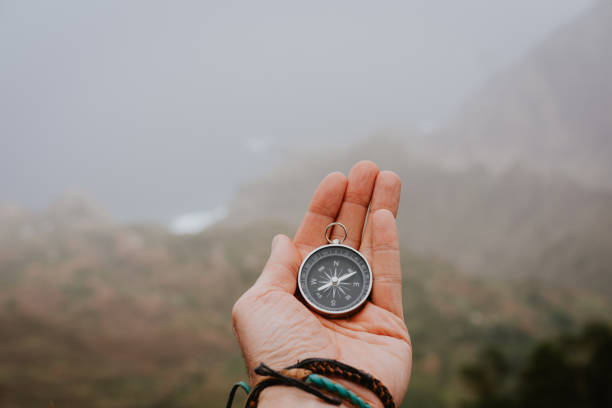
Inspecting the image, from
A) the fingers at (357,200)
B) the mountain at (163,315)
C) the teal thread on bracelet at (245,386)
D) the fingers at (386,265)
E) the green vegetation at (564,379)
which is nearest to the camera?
the teal thread on bracelet at (245,386)

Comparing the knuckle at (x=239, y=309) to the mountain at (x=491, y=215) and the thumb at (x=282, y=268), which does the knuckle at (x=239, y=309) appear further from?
the mountain at (x=491, y=215)

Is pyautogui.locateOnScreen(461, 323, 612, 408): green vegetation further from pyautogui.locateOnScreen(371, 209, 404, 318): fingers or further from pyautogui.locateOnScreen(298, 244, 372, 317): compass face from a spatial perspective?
pyautogui.locateOnScreen(298, 244, 372, 317): compass face

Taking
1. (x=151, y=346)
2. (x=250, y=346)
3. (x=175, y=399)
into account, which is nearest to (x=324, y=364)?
(x=250, y=346)

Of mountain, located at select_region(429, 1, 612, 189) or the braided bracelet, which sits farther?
mountain, located at select_region(429, 1, 612, 189)

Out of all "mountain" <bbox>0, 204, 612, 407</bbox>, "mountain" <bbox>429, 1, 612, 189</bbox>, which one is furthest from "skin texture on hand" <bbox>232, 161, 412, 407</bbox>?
"mountain" <bbox>429, 1, 612, 189</bbox>

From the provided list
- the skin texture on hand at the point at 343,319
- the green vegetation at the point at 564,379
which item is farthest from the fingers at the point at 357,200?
the green vegetation at the point at 564,379

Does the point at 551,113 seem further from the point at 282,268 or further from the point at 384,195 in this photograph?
the point at 282,268

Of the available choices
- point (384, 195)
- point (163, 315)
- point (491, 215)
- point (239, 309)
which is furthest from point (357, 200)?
point (491, 215)
